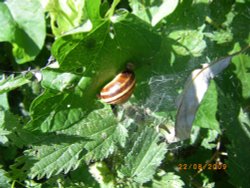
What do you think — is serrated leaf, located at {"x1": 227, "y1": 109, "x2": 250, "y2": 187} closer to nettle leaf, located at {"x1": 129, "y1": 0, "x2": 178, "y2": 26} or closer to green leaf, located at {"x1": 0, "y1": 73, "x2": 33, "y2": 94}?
nettle leaf, located at {"x1": 129, "y1": 0, "x2": 178, "y2": 26}

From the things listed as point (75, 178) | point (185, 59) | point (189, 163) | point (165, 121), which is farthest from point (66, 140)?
point (189, 163)

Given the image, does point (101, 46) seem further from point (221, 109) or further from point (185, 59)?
point (221, 109)

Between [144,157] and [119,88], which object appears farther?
[144,157]

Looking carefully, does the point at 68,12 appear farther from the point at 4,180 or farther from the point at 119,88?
the point at 4,180

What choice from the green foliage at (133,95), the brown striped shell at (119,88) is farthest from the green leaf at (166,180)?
the brown striped shell at (119,88)

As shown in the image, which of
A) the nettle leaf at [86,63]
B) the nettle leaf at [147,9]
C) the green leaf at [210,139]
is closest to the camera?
the nettle leaf at [86,63]

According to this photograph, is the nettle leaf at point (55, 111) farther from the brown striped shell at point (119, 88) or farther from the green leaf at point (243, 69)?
the green leaf at point (243, 69)

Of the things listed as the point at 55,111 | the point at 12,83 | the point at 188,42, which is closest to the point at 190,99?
the point at 188,42
